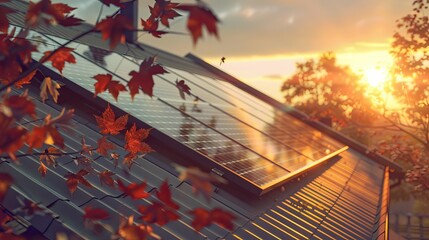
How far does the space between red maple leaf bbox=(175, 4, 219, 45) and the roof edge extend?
75.6 feet

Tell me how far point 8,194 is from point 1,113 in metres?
2.05

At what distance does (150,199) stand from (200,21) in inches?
173

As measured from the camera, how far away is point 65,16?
17.5ft

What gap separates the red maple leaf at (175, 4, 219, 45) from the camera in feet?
11.3

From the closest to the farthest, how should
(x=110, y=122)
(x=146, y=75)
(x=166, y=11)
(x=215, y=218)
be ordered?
(x=215, y=218) → (x=146, y=75) → (x=166, y=11) → (x=110, y=122)

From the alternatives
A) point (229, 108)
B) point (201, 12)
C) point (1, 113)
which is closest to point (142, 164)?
point (1, 113)

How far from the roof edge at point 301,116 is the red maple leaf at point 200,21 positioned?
75.6 ft

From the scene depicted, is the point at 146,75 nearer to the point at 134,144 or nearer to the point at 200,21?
the point at 200,21

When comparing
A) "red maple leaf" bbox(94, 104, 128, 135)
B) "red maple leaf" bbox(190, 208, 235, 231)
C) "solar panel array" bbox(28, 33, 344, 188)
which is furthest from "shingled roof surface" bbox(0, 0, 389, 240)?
"red maple leaf" bbox(190, 208, 235, 231)

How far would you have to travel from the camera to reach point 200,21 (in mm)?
3436

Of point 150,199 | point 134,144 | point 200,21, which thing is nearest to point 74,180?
point 134,144

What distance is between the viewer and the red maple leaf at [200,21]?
11.3ft

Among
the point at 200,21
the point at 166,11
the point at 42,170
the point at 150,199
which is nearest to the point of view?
the point at 200,21

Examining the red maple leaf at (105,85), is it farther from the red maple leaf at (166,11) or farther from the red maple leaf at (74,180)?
the red maple leaf at (74,180)
